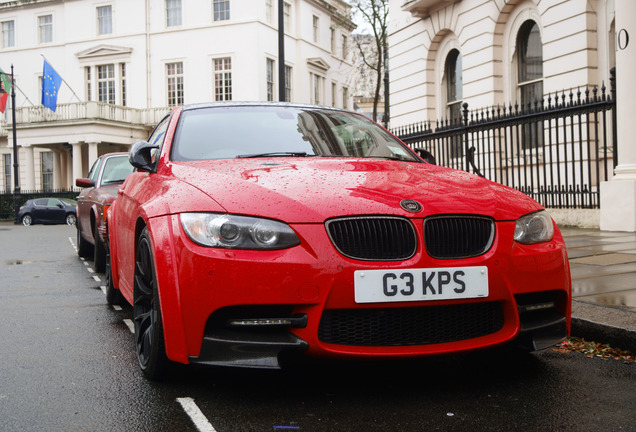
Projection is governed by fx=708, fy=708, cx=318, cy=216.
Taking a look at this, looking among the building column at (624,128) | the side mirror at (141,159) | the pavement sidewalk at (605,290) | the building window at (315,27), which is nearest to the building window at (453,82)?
the building column at (624,128)

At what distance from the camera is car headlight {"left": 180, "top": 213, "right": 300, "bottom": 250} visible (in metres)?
3.18

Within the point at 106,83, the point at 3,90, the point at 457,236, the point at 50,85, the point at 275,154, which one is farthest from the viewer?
the point at 106,83

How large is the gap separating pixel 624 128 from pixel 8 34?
42.4m

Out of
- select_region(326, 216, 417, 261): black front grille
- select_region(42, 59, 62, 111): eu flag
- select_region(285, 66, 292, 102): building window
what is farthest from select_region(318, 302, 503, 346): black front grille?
select_region(285, 66, 292, 102): building window

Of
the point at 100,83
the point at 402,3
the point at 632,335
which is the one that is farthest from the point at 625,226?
the point at 100,83

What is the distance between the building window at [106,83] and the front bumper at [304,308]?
39.6 metres

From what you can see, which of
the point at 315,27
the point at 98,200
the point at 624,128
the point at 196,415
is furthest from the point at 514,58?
the point at 315,27

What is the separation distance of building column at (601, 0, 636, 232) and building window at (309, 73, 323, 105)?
33368 mm

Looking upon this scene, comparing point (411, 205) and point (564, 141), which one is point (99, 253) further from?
point (564, 141)

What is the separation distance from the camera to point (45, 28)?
42781 mm

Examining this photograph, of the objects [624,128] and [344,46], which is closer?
[624,128]

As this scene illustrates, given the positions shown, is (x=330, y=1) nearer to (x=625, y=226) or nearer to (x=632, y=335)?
(x=625, y=226)

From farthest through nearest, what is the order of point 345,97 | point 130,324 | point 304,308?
point 345,97
point 130,324
point 304,308

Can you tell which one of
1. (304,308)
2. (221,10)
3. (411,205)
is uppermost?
(221,10)
